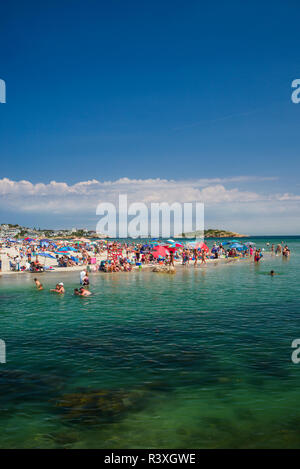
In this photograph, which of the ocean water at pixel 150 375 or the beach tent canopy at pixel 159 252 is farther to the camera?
the beach tent canopy at pixel 159 252

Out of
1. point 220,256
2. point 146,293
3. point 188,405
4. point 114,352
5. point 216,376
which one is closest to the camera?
point 188,405

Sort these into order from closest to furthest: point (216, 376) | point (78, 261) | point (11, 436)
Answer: point (11, 436), point (216, 376), point (78, 261)

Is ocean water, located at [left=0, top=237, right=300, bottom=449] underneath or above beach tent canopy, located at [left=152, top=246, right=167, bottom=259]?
underneath

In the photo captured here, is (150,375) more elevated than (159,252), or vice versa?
(159,252)

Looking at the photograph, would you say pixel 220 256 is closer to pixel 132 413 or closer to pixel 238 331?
pixel 238 331

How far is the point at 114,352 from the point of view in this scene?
37.8ft

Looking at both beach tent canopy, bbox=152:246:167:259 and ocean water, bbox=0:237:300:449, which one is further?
beach tent canopy, bbox=152:246:167:259

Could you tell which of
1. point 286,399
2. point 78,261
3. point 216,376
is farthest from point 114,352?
point 78,261

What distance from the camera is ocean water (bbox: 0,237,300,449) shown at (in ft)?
22.3

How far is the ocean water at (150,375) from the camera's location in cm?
679

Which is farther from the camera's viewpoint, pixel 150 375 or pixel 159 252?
pixel 159 252

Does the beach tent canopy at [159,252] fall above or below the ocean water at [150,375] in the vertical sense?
above

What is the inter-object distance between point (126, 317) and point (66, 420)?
906 centimetres

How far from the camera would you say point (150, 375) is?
31.3 ft
